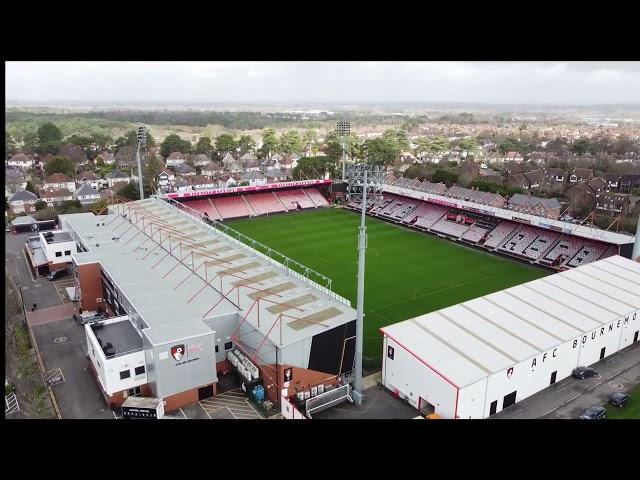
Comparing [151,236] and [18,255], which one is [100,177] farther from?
[151,236]

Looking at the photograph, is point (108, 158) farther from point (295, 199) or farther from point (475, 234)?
point (475, 234)

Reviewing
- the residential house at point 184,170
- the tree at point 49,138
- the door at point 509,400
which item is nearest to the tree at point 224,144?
the residential house at point 184,170

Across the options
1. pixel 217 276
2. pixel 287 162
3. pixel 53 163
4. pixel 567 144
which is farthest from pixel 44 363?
pixel 567 144

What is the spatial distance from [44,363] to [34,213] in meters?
29.3

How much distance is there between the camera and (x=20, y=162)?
6544cm

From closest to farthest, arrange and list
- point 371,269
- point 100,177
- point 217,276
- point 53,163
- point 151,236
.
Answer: point 217,276
point 151,236
point 371,269
point 53,163
point 100,177

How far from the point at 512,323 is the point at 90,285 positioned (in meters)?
19.3

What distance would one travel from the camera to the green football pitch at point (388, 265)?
24.6m

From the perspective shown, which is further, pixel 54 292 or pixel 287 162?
pixel 287 162

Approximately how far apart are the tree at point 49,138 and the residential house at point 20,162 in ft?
9.93

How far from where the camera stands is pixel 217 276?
22.0 metres

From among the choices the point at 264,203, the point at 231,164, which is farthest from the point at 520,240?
the point at 231,164
